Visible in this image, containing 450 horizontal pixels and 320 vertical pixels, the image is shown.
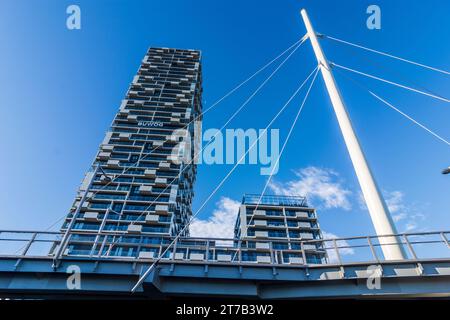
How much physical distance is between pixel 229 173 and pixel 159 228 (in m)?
38.0

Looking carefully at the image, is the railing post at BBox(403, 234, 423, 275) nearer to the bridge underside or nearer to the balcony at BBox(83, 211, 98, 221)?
the bridge underside

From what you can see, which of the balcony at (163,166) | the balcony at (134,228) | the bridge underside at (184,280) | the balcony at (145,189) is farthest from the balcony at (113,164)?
the bridge underside at (184,280)

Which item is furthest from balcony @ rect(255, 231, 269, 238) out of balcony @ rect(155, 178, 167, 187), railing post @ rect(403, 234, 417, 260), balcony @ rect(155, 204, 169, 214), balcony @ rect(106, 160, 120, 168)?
railing post @ rect(403, 234, 417, 260)

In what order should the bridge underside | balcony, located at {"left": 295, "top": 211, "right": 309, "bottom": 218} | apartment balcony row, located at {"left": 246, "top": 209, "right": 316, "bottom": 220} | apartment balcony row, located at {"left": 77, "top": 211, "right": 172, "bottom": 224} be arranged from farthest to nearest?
balcony, located at {"left": 295, "top": 211, "right": 309, "bottom": 218} < apartment balcony row, located at {"left": 246, "top": 209, "right": 316, "bottom": 220} < apartment balcony row, located at {"left": 77, "top": 211, "right": 172, "bottom": 224} < the bridge underside

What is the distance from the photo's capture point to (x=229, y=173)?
12.2 m

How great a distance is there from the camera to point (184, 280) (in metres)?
9.59

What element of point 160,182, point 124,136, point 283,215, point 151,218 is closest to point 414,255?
point 151,218

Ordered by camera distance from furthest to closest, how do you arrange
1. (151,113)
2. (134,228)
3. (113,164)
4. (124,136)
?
(151,113) → (124,136) → (113,164) → (134,228)

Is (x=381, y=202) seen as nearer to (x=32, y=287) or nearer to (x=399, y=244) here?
(x=399, y=244)

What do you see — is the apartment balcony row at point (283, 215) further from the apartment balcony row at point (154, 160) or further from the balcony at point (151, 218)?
the balcony at point (151, 218)

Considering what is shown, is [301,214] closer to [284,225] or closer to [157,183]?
[284,225]

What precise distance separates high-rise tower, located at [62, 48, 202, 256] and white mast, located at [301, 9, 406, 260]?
94.9 feet

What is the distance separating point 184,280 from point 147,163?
159ft

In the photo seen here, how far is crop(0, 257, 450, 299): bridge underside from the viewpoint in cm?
916
